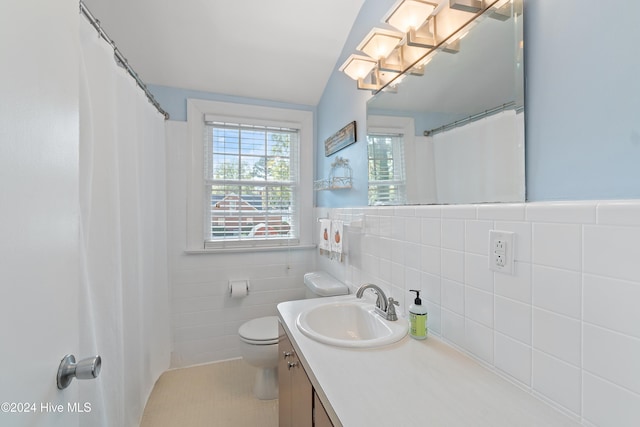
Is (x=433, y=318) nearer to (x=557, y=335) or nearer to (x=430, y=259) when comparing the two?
(x=430, y=259)

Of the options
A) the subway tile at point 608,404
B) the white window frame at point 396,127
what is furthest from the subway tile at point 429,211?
the subway tile at point 608,404

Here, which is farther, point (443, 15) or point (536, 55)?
point (443, 15)

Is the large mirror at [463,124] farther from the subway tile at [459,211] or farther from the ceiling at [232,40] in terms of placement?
the ceiling at [232,40]

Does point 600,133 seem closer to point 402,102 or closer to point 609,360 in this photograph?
point 609,360

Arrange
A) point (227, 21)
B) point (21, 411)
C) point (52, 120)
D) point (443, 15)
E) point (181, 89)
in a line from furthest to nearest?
point (181, 89), point (227, 21), point (443, 15), point (52, 120), point (21, 411)

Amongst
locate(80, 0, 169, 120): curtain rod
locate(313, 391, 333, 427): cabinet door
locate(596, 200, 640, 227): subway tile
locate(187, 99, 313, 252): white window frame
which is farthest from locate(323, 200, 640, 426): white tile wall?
locate(187, 99, 313, 252): white window frame

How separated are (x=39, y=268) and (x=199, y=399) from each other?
5.89ft

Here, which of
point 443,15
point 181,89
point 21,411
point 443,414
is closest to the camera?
point 21,411

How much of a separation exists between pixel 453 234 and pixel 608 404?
54 cm

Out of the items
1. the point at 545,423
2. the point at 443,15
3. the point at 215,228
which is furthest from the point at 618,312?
the point at 215,228

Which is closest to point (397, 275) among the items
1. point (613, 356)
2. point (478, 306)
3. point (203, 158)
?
point (478, 306)

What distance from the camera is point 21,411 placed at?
0.45 metres

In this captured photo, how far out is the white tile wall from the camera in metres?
0.57

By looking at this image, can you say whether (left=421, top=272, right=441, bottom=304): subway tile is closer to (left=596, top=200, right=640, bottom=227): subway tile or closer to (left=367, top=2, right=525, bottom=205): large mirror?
(left=367, top=2, right=525, bottom=205): large mirror
